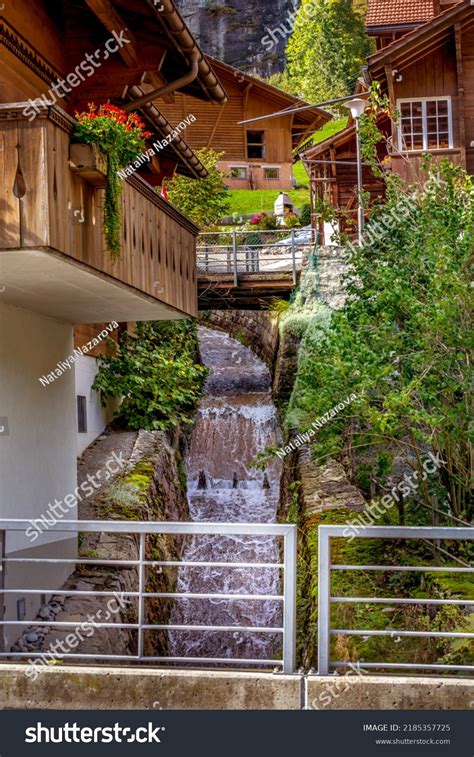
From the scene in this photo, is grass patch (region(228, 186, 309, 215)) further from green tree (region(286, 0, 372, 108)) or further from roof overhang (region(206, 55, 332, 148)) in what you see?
green tree (region(286, 0, 372, 108))

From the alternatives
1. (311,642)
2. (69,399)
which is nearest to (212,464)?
(69,399)

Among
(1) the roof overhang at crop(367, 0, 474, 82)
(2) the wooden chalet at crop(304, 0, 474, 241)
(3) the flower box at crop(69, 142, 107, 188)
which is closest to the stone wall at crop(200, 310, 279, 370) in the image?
(2) the wooden chalet at crop(304, 0, 474, 241)

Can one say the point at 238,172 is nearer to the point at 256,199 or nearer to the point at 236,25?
the point at 256,199

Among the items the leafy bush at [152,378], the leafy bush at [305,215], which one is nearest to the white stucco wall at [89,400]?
the leafy bush at [152,378]

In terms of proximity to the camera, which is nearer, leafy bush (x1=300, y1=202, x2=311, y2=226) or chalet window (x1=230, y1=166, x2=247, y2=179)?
leafy bush (x1=300, y1=202, x2=311, y2=226)

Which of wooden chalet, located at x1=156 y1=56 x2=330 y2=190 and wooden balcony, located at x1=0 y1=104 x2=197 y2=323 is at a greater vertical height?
wooden chalet, located at x1=156 y1=56 x2=330 y2=190

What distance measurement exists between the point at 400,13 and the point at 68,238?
28.4 m

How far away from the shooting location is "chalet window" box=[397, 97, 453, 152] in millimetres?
25141

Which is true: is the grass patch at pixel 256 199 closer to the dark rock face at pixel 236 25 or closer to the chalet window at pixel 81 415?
the dark rock face at pixel 236 25

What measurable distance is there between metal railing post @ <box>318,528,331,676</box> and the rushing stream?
318 inches

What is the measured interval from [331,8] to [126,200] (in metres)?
63.7

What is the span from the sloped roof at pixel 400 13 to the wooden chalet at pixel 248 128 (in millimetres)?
12479

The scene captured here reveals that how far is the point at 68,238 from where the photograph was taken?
27.7ft

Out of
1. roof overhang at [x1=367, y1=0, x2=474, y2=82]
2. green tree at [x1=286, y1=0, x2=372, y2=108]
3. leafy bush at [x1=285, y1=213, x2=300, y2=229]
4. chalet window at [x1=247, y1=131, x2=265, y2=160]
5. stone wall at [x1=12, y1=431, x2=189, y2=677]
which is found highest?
green tree at [x1=286, y1=0, x2=372, y2=108]
